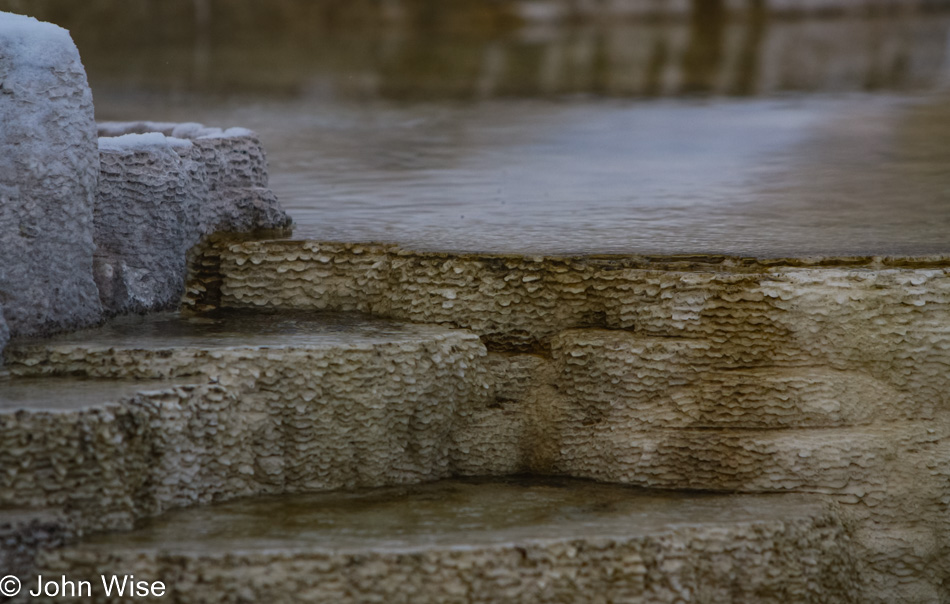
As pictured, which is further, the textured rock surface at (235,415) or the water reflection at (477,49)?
the water reflection at (477,49)

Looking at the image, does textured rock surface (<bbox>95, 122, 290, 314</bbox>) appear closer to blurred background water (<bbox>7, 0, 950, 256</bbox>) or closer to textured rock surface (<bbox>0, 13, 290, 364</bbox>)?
textured rock surface (<bbox>0, 13, 290, 364</bbox>)

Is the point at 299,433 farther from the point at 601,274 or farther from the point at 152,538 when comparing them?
the point at 601,274

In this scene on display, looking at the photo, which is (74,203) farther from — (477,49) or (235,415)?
(477,49)

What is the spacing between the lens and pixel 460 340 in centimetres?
174

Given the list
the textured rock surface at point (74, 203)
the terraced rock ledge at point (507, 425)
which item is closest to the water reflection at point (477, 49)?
the textured rock surface at point (74, 203)

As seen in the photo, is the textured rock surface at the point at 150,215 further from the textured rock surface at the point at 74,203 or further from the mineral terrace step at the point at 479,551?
the mineral terrace step at the point at 479,551

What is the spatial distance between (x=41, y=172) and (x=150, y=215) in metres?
0.23

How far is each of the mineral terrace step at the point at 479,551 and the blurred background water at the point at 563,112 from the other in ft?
1.55

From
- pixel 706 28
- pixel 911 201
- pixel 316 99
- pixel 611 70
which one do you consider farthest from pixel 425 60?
pixel 911 201

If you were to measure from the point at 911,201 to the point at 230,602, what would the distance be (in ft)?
5.36

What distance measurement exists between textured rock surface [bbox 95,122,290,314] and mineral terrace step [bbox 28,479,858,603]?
1.46ft

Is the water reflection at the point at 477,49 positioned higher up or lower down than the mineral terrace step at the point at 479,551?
higher up

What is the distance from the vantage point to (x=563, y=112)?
13.1ft

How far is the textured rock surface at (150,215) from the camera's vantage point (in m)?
1.82
